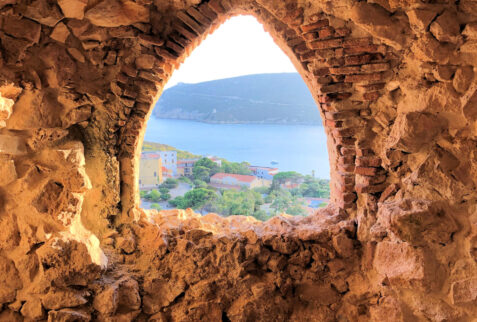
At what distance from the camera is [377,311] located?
87.4 inches

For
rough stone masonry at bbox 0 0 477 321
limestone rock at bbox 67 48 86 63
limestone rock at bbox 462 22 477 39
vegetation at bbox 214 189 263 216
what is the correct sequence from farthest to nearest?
vegetation at bbox 214 189 263 216
limestone rock at bbox 67 48 86 63
rough stone masonry at bbox 0 0 477 321
limestone rock at bbox 462 22 477 39

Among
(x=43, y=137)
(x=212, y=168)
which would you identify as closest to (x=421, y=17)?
(x=43, y=137)

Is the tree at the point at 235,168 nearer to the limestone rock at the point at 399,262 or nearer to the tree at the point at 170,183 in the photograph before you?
the tree at the point at 170,183

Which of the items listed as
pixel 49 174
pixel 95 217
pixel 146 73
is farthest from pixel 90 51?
pixel 95 217

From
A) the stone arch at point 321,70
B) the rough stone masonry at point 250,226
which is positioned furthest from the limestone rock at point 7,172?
the stone arch at point 321,70

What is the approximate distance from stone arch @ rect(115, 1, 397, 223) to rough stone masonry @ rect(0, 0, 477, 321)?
0.04 feet

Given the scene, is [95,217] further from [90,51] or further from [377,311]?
[377,311]


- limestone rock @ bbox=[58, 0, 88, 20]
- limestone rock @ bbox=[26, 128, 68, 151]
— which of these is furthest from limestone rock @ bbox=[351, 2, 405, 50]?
limestone rock @ bbox=[26, 128, 68, 151]

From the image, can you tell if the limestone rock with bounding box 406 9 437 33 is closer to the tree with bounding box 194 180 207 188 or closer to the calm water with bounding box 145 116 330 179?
the calm water with bounding box 145 116 330 179

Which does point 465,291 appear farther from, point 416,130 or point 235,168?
point 235,168

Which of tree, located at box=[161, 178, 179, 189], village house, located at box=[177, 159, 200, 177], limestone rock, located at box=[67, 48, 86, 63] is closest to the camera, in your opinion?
limestone rock, located at box=[67, 48, 86, 63]

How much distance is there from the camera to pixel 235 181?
389 centimetres

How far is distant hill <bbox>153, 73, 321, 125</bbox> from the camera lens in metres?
4.62

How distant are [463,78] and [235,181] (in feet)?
8.79
